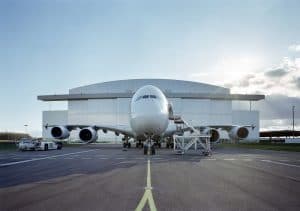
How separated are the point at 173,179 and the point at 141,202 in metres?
4.03

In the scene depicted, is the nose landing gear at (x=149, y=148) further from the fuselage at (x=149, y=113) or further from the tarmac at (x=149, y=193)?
the tarmac at (x=149, y=193)

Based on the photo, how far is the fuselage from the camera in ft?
88.0

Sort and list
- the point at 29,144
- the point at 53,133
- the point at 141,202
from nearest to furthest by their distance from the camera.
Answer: the point at 141,202 → the point at 29,144 → the point at 53,133

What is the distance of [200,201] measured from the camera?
24.2 feet

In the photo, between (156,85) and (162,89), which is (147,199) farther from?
(156,85)

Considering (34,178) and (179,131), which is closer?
(34,178)

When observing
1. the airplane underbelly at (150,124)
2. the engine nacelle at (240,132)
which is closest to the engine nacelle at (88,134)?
the airplane underbelly at (150,124)

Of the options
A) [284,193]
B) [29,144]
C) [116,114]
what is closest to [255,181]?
[284,193]

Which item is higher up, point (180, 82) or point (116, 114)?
point (180, 82)

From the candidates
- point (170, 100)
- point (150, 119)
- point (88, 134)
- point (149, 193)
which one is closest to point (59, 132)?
point (88, 134)

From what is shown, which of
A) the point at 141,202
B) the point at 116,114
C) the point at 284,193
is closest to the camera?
the point at 141,202

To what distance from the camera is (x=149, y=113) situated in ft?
87.9

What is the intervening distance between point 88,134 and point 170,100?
127 feet

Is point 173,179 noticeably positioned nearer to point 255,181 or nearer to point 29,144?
point 255,181
